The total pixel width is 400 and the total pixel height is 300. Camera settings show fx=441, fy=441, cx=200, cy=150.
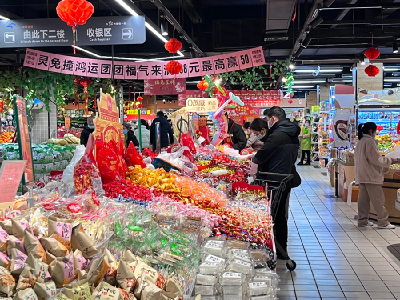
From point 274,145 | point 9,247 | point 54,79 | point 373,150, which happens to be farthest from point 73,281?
point 54,79

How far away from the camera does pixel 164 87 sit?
53.4ft

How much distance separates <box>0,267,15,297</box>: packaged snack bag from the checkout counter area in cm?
541

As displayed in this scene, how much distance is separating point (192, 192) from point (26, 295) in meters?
2.50

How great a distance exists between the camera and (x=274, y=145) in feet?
17.0

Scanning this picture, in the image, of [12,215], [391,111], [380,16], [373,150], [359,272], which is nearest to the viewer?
[12,215]

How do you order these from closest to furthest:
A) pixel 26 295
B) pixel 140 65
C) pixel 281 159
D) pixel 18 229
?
pixel 26 295 → pixel 18 229 → pixel 281 159 → pixel 140 65

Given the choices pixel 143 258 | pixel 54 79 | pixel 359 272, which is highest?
pixel 54 79

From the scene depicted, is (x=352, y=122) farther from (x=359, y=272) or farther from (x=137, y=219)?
(x=137, y=219)

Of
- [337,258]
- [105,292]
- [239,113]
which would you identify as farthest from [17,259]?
[239,113]

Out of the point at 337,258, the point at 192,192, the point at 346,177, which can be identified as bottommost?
the point at 337,258

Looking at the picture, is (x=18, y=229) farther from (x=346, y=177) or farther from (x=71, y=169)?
(x=346, y=177)

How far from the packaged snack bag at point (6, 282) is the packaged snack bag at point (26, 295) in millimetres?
50

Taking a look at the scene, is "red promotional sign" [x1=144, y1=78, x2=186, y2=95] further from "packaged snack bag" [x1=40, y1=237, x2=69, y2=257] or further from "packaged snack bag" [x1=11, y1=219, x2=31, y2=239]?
"packaged snack bag" [x1=40, y1=237, x2=69, y2=257]

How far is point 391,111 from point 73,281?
41.9 feet
